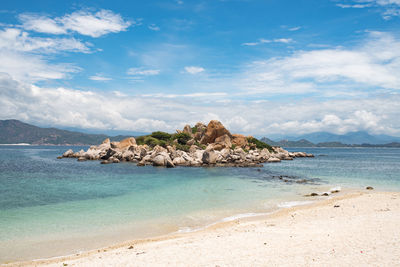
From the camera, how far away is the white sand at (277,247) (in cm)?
866

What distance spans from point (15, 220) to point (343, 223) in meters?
19.5

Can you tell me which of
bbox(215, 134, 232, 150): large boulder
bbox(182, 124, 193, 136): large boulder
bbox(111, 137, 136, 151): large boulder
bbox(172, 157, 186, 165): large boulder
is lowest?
bbox(172, 157, 186, 165): large boulder

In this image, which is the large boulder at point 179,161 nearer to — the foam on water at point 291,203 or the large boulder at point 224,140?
the large boulder at point 224,140

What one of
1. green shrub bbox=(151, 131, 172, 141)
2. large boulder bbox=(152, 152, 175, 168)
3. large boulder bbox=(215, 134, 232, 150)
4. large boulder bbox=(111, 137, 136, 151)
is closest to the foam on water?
large boulder bbox=(152, 152, 175, 168)

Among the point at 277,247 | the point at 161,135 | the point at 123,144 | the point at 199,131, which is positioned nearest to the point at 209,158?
the point at 123,144

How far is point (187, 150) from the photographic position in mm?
72688

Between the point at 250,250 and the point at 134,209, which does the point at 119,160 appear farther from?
the point at 250,250

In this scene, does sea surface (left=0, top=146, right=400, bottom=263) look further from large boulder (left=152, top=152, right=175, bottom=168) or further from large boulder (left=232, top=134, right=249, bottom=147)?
large boulder (left=232, top=134, right=249, bottom=147)

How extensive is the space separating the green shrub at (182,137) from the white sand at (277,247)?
219 feet

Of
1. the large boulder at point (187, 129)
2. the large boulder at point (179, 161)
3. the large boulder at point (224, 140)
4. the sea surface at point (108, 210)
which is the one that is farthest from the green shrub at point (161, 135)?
the sea surface at point (108, 210)

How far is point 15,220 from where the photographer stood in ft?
53.3

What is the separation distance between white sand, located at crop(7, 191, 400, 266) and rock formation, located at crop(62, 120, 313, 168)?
1590 inches

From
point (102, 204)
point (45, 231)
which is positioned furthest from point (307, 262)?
point (102, 204)

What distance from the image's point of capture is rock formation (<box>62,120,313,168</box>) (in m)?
58.0
